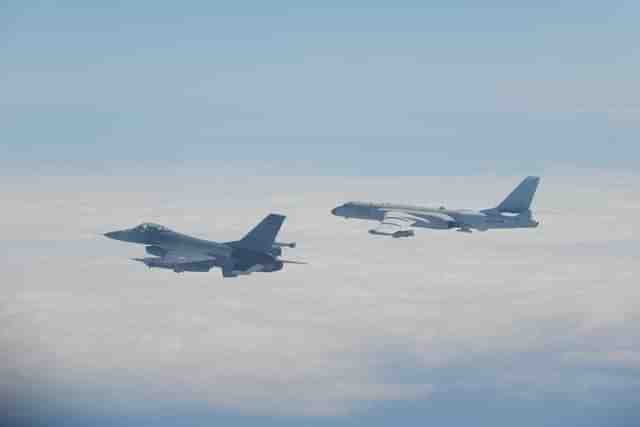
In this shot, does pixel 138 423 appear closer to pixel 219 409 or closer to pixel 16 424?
pixel 219 409

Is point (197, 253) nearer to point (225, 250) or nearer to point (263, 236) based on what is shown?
point (225, 250)

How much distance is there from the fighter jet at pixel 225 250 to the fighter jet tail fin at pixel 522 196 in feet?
124

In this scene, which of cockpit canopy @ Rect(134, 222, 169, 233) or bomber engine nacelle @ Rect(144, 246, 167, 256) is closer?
bomber engine nacelle @ Rect(144, 246, 167, 256)

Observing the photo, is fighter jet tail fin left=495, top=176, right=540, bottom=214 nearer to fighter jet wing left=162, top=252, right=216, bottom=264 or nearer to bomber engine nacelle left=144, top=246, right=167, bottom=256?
fighter jet wing left=162, top=252, right=216, bottom=264

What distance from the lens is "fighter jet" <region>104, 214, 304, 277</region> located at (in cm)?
9300

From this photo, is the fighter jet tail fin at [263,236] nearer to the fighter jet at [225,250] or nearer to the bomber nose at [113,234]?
the fighter jet at [225,250]

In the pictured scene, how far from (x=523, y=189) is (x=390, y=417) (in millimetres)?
61651

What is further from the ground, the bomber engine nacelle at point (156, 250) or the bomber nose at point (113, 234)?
the bomber nose at point (113, 234)

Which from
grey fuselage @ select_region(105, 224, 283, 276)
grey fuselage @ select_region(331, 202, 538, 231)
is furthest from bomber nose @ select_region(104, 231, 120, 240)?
grey fuselage @ select_region(331, 202, 538, 231)

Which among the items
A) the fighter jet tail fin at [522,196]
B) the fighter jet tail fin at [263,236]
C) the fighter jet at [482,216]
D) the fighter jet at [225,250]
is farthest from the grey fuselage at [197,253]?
the fighter jet tail fin at [522,196]

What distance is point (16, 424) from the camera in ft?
360

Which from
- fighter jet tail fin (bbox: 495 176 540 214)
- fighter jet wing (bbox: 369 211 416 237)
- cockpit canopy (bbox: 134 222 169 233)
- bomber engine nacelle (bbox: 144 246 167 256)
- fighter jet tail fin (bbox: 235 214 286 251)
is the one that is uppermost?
fighter jet tail fin (bbox: 495 176 540 214)

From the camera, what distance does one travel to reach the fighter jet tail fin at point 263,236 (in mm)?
93062

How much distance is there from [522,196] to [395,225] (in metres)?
19.0
